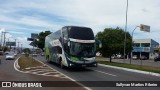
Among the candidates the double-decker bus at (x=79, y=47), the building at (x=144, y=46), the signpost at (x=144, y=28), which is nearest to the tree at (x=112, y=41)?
the signpost at (x=144, y=28)

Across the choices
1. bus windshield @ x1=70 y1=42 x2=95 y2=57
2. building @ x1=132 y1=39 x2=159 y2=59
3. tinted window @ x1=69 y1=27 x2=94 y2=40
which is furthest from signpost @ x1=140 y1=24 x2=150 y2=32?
building @ x1=132 y1=39 x2=159 y2=59

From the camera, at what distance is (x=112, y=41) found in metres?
51.1

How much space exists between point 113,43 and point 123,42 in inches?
65.3

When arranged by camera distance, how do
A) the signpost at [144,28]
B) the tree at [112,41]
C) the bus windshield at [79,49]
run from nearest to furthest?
the bus windshield at [79,49] < the signpost at [144,28] < the tree at [112,41]

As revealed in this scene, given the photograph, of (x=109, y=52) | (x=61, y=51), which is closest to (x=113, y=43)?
(x=109, y=52)

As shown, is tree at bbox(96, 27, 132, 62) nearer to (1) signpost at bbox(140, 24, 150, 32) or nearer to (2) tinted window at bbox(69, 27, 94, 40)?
(1) signpost at bbox(140, 24, 150, 32)

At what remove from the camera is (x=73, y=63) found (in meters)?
28.1

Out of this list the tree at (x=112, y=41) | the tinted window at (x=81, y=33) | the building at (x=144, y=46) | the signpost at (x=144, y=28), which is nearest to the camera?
the tinted window at (x=81, y=33)

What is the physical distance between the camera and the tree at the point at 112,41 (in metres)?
50.8

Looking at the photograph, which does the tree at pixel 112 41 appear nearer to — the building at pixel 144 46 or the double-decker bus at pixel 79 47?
the double-decker bus at pixel 79 47

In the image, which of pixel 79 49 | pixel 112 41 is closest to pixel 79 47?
pixel 79 49

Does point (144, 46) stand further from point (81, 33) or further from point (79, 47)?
point (79, 47)

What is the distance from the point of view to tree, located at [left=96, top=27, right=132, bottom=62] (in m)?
50.8

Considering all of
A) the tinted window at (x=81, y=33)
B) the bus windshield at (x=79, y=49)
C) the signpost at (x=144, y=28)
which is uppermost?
the signpost at (x=144, y=28)
